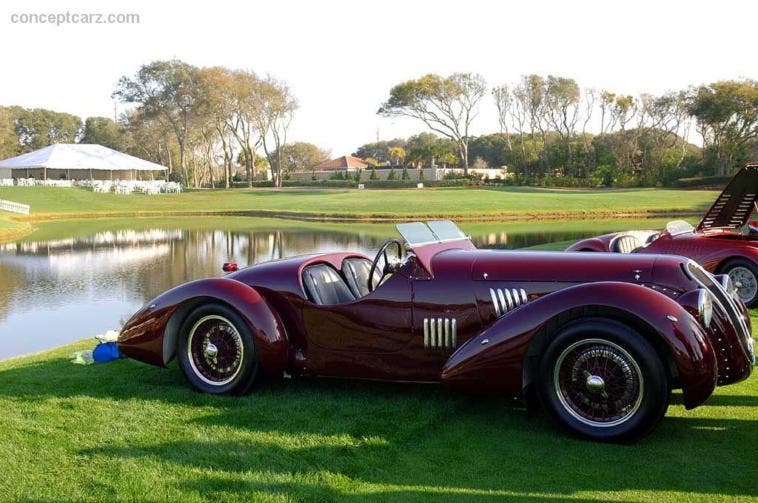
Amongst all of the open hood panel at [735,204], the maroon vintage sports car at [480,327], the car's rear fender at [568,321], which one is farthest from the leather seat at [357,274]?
the open hood panel at [735,204]

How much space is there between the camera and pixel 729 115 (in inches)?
2470

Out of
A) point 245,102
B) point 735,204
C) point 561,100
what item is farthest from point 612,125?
point 735,204

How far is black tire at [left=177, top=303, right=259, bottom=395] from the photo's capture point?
18.2 ft

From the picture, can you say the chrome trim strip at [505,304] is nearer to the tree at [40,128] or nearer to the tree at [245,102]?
the tree at [245,102]

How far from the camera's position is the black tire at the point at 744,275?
9.24m

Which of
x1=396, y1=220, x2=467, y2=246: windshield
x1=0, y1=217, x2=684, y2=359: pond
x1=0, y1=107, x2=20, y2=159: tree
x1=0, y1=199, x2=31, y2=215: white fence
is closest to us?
x1=396, y1=220, x2=467, y2=246: windshield

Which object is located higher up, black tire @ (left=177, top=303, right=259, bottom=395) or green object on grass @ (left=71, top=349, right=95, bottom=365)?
black tire @ (left=177, top=303, right=259, bottom=395)

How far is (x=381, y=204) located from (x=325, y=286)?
39867mm

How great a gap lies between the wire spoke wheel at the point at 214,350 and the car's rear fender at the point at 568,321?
6.07ft

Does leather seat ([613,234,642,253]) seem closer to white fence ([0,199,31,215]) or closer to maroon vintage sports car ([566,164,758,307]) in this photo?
maroon vintage sports car ([566,164,758,307])

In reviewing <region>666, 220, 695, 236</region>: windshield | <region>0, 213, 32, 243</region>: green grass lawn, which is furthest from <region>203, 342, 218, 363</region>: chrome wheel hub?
<region>0, 213, 32, 243</region>: green grass lawn

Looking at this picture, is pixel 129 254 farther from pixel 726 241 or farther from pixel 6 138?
pixel 6 138

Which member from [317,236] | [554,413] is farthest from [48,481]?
[317,236]

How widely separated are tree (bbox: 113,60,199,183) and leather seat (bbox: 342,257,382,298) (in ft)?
232
